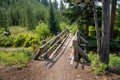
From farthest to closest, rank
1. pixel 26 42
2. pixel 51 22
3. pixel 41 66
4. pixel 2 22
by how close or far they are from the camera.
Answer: pixel 2 22 < pixel 51 22 < pixel 26 42 < pixel 41 66

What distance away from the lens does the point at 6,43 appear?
22.9 metres

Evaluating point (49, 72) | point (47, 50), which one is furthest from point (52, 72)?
point (47, 50)

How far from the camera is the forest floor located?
7523mm

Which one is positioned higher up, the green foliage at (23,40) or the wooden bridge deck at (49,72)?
the wooden bridge deck at (49,72)

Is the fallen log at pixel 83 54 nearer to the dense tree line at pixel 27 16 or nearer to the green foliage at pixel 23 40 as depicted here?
the green foliage at pixel 23 40

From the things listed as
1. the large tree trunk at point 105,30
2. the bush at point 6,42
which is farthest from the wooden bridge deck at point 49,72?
the bush at point 6,42

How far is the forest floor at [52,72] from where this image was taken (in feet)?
24.7

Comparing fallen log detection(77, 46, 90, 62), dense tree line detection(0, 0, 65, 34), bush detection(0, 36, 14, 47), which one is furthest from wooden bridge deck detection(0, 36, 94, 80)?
dense tree line detection(0, 0, 65, 34)

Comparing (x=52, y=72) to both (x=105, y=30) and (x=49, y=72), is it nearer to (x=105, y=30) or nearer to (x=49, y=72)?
(x=49, y=72)

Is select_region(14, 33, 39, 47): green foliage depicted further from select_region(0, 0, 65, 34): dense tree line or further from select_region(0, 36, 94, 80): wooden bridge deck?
select_region(0, 0, 65, 34): dense tree line

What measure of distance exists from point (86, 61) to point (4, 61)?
13.0 ft

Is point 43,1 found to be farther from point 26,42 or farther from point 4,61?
point 4,61

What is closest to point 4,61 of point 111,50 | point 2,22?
point 111,50

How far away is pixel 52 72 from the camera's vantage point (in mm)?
8125
